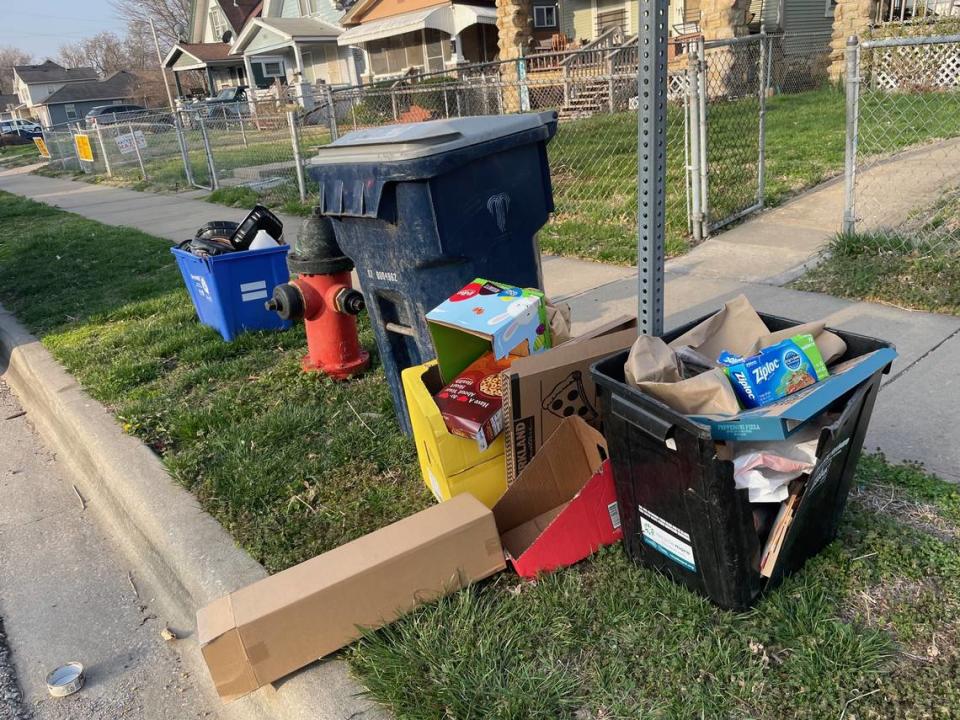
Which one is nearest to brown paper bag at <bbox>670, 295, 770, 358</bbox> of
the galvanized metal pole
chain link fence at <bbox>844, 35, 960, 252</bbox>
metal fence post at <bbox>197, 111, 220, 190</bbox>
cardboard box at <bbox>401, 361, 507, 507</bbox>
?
the galvanized metal pole

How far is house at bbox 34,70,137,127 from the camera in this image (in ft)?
213

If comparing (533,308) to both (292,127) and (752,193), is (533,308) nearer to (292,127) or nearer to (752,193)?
(752,193)

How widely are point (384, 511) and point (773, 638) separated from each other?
153 centimetres

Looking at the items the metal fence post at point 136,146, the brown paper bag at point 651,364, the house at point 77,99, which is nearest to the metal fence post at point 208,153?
the metal fence post at point 136,146

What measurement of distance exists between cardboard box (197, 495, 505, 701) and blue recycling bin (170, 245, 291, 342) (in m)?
2.89

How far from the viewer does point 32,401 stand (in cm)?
508

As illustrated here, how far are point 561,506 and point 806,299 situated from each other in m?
2.89

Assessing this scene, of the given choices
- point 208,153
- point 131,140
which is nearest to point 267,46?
point 131,140

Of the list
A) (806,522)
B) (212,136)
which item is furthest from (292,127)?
(806,522)

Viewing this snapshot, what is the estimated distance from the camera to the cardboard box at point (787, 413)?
1.78 m

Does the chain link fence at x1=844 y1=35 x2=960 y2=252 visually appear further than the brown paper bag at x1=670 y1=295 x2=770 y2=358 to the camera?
Yes

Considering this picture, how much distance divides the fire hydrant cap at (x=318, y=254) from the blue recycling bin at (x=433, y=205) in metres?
0.83

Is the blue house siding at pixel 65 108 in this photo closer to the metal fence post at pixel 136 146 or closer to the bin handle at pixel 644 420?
the metal fence post at pixel 136 146

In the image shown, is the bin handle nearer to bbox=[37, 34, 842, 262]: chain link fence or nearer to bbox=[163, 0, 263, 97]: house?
bbox=[37, 34, 842, 262]: chain link fence
